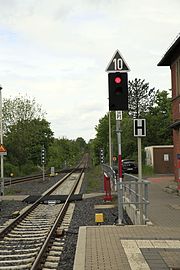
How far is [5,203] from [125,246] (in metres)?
12.1

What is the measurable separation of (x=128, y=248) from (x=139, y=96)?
83.4m

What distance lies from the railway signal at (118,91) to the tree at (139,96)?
3091 inches

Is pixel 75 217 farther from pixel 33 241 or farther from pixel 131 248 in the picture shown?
pixel 131 248

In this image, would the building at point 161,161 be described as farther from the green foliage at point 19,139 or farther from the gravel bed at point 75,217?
the gravel bed at point 75,217

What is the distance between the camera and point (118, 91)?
468 inches

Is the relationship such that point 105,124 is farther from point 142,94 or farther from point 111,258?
point 111,258

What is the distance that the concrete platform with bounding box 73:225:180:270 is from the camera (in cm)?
728

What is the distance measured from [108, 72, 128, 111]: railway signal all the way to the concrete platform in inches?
120

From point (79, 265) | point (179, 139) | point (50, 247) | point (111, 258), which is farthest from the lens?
point (179, 139)

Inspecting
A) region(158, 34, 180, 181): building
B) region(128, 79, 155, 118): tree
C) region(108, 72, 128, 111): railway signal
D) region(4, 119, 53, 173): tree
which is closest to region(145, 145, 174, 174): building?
region(158, 34, 180, 181): building

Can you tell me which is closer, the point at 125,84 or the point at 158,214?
the point at 125,84

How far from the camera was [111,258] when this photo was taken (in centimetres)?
777

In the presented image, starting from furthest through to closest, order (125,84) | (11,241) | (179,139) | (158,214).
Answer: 1. (179,139)
2. (158,214)
3. (125,84)
4. (11,241)

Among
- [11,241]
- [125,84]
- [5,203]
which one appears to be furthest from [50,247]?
[5,203]
